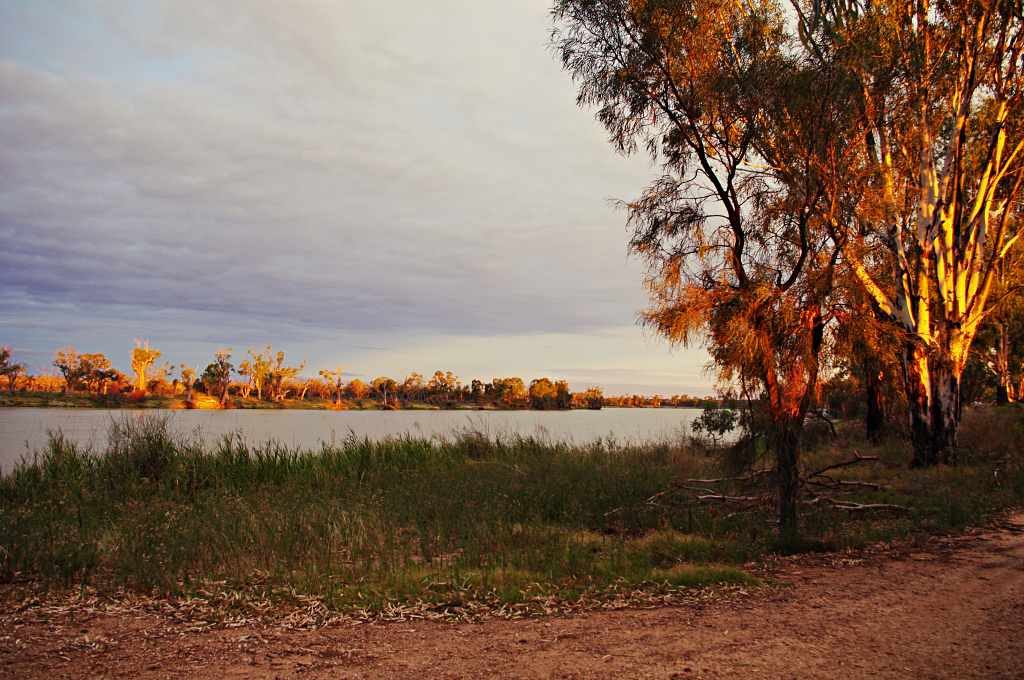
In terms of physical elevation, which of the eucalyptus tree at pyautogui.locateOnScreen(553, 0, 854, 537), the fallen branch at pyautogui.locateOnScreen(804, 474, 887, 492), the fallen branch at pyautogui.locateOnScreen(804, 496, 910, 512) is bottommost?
the fallen branch at pyautogui.locateOnScreen(804, 496, 910, 512)

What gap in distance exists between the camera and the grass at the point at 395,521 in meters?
7.21

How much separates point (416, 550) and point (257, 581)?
87.8 inches

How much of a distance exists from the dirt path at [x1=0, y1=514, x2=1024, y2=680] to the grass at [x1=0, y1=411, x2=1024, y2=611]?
2.85ft

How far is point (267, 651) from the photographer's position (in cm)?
526

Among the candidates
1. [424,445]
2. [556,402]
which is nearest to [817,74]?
[424,445]

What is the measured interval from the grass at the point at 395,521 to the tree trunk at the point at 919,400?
95 centimetres

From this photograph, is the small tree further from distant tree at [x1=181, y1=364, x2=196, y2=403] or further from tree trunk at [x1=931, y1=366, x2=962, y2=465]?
distant tree at [x1=181, y1=364, x2=196, y2=403]

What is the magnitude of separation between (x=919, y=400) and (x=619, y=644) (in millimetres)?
13620

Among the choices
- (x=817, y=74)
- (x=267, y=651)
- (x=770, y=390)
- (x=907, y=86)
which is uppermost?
(x=907, y=86)

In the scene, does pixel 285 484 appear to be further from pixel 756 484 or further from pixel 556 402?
pixel 556 402

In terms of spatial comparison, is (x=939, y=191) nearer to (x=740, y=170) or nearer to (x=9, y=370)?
(x=740, y=170)

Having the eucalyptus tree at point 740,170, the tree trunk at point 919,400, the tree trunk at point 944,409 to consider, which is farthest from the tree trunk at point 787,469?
the tree trunk at point 944,409

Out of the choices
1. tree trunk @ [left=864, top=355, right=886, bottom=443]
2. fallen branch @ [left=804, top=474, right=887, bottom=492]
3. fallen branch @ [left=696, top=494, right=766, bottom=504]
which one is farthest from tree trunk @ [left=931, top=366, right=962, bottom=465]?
fallen branch @ [left=696, top=494, right=766, bottom=504]

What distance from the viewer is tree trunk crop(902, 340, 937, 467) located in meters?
15.9
